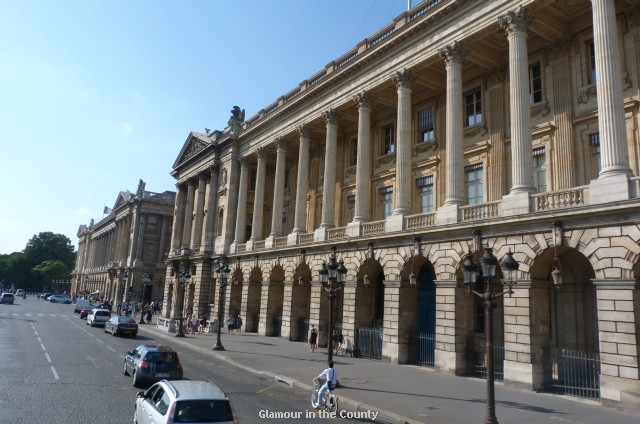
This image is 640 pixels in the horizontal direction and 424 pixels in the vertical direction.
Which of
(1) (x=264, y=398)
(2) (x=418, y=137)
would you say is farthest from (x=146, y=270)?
(1) (x=264, y=398)

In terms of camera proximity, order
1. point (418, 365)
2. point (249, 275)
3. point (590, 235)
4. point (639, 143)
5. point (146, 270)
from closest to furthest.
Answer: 1. point (590, 235)
2. point (639, 143)
3. point (418, 365)
4. point (249, 275)
5. point (146, 270)

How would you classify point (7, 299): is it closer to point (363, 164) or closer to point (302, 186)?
point (302, 186)

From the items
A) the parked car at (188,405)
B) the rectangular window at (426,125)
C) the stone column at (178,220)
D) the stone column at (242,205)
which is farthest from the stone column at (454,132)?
the stone column at (178,220)

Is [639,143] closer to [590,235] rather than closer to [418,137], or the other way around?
[590,235]

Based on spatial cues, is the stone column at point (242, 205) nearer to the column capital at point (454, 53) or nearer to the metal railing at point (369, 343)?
the metal railing at point (369, 343)

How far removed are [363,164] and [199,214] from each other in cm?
2924

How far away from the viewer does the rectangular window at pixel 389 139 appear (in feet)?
108

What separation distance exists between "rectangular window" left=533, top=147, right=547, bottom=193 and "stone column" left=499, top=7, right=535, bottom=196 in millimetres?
2637

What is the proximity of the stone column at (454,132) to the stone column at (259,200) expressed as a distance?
22.2 meters

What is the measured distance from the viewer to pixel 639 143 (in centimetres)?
1991

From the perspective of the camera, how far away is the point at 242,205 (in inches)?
1827

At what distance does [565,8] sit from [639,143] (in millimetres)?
7429

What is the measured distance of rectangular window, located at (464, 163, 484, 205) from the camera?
26125 millimetres

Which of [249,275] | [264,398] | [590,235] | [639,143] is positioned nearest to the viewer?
[264,398]
